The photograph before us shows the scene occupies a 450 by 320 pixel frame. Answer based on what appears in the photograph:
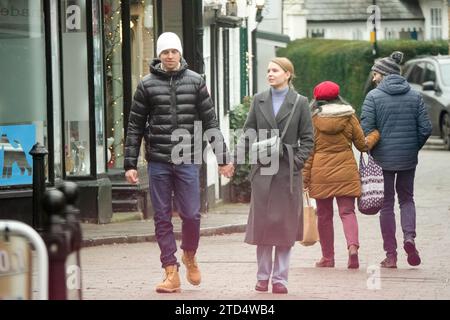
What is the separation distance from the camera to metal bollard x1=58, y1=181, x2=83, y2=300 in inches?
297

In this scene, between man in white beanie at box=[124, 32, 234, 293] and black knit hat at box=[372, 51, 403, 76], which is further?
black knit hat at box=[372, 51, 403, 76]

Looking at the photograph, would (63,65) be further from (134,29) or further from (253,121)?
(253,121)

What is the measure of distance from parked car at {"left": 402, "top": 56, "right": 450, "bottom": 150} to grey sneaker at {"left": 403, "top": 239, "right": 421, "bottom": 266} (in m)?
19.0

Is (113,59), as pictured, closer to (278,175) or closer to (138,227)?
(138,227)

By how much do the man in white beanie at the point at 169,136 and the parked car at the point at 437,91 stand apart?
68.8ft

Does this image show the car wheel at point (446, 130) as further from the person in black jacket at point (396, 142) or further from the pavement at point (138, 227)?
the person in black jacket at point (396, 142)

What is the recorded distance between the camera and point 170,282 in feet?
37.9

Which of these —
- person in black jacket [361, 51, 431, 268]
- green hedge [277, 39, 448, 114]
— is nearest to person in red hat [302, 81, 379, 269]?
person in black jacket [361, 51, 431, 268]

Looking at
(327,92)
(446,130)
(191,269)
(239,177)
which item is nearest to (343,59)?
(446,130)

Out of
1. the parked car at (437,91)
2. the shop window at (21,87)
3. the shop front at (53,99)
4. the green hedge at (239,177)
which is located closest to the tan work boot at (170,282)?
the shop front at (53,99)

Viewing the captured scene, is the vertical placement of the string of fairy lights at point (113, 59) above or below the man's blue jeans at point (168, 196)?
above

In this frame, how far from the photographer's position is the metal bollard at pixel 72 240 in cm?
754

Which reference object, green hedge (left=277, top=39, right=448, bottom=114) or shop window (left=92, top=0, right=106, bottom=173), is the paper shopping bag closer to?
shop window (left=92, top=0, right=106, bottom=173)
